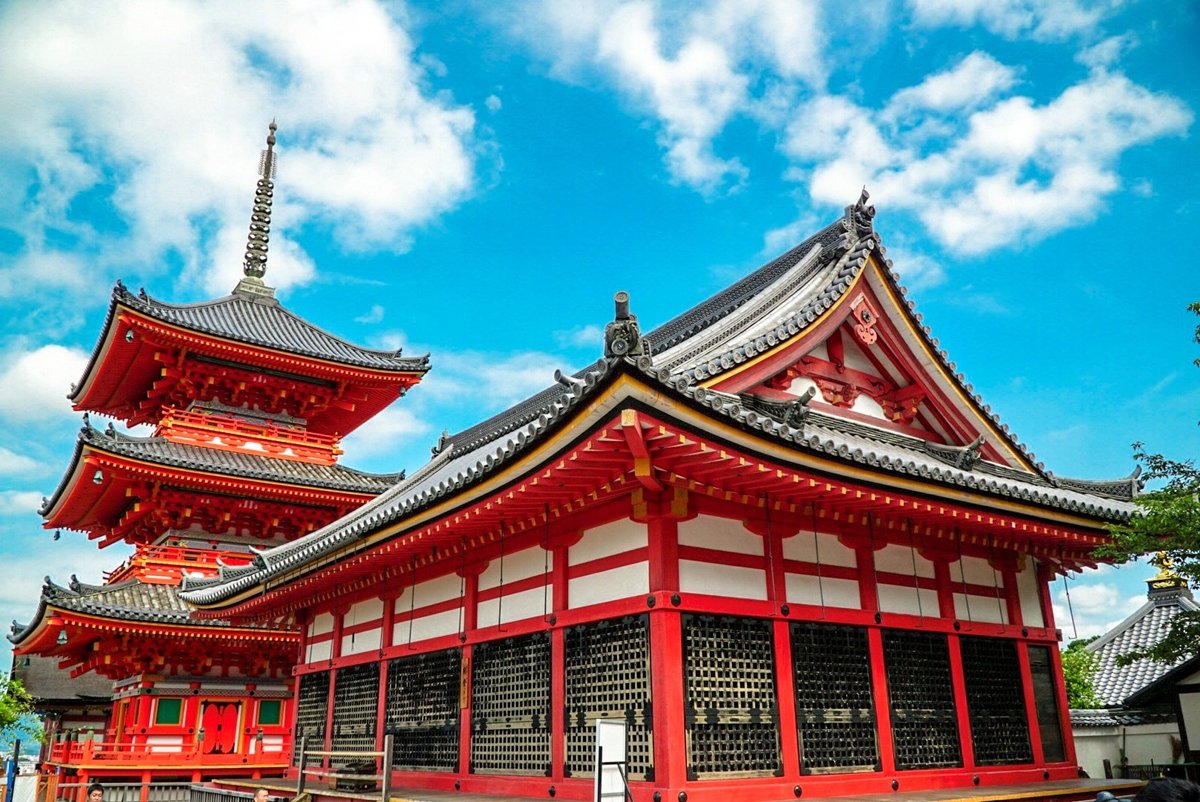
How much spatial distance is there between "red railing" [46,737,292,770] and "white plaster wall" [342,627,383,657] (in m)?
4.98

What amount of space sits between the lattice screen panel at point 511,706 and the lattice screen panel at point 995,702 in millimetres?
5965

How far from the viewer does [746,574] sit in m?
11.1

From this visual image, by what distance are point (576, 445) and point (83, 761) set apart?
18057 millimetres

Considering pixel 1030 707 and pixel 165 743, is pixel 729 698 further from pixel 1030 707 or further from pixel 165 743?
pixel 165 743

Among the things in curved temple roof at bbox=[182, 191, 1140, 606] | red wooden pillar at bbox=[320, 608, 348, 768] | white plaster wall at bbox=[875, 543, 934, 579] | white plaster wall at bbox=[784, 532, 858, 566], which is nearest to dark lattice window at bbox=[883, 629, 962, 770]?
white plaster wall at bbox=[875, 543, 934, 579]

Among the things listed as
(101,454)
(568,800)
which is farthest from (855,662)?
(101,454)

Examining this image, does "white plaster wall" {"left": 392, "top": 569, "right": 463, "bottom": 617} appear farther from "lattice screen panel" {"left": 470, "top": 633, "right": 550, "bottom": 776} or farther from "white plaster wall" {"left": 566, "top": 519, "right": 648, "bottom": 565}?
"white plaster wall" {"left": 566, "top": 519, "right": 648, "bottom": 565}

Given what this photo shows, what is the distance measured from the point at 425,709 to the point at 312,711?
16.7 ft

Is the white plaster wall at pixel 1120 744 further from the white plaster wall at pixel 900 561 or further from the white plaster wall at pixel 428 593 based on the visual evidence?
the white plaster wall at pixel 428 593

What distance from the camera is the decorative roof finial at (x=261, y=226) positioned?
107 feet

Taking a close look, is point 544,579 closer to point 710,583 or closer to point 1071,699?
point 710,583

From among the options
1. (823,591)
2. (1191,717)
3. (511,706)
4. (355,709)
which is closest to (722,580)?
(823,591)

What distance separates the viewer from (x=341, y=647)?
56.9ft

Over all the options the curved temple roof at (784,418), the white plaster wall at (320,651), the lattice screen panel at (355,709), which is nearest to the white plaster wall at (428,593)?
the lattice screen panel at (355,709)
